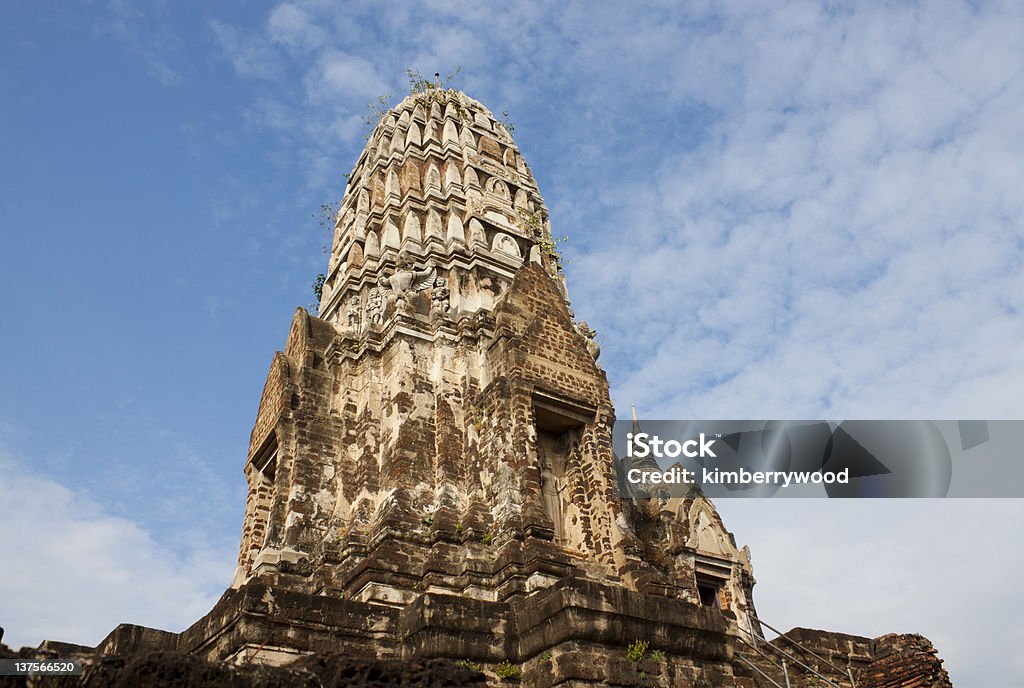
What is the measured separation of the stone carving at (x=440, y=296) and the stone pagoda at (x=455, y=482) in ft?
0.17

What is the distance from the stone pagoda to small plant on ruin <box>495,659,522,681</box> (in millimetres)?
36

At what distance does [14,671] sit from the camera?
19.5 feet

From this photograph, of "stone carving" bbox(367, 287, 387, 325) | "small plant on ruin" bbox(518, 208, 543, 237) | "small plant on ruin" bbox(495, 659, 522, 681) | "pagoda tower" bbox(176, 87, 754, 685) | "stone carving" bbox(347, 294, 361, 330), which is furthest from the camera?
"small plant on ruin" bbox(518, 208, 543, 237)

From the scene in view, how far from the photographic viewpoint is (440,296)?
17125 mm

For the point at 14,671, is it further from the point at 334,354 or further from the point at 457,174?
the point at 457,174

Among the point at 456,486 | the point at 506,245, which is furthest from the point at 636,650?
the point at 506,245

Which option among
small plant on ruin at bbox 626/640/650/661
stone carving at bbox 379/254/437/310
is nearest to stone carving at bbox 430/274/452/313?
stone carving at bbox 379/254/437/310

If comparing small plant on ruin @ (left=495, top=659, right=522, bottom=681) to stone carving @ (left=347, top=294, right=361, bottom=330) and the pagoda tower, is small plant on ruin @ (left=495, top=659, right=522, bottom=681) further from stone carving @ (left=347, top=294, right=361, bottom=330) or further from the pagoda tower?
stone carving @ (left=347, top=294, right=361, bottom=330)

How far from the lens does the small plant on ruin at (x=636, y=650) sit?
393 inches

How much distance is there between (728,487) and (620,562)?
6.73 m

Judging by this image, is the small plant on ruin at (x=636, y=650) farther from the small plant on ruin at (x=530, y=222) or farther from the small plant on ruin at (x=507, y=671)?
the small plant on ruin at (x=530, y=222)

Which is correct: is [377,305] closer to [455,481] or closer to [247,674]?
[455,481]

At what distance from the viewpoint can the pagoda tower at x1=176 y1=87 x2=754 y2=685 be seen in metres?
10.3

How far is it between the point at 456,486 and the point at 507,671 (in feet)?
14.2
